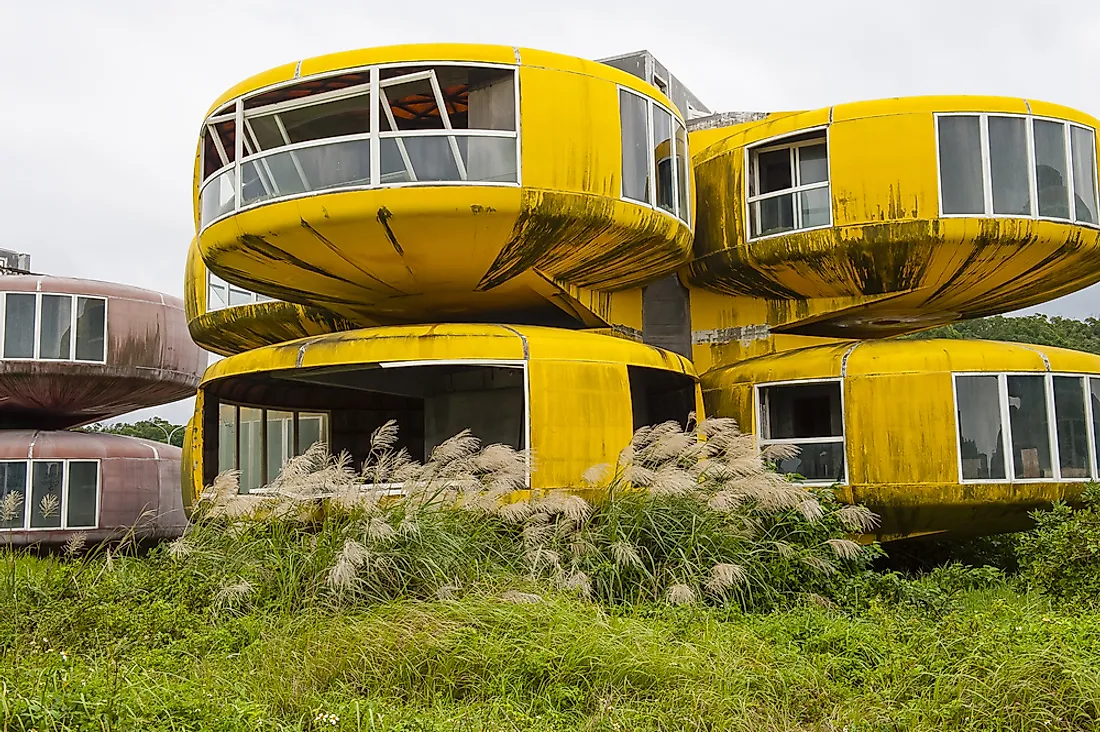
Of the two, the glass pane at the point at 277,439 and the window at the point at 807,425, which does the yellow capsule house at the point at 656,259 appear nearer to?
the window at the point at 807,425

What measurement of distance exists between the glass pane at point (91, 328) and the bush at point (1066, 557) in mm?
18628

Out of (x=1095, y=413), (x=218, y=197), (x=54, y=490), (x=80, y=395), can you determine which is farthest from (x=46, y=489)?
(x=1095, y=413)

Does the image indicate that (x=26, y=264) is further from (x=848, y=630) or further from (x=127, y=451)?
(x=848, y=630)

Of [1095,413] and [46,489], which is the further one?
[46,489]

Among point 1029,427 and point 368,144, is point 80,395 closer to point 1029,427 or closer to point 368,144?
point 368,144

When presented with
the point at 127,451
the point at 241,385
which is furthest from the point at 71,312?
the point at 241,385

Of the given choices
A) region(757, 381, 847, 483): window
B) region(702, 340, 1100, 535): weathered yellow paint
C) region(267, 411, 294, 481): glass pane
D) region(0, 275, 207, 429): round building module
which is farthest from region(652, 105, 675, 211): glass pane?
region(0, 275, 207, 429): round building module

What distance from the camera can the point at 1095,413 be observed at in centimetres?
1530

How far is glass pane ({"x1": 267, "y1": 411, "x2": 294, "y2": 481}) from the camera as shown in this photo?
2009 centimetres

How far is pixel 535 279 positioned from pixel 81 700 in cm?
974

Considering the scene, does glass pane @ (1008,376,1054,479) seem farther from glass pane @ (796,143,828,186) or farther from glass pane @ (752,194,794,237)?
glass pane @ (796,143,828,186)

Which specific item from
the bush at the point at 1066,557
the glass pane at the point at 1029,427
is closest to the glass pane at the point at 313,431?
the glass pane at the point at 1029,427

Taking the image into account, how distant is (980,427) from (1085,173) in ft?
13.4

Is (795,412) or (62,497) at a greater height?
(795,412)
